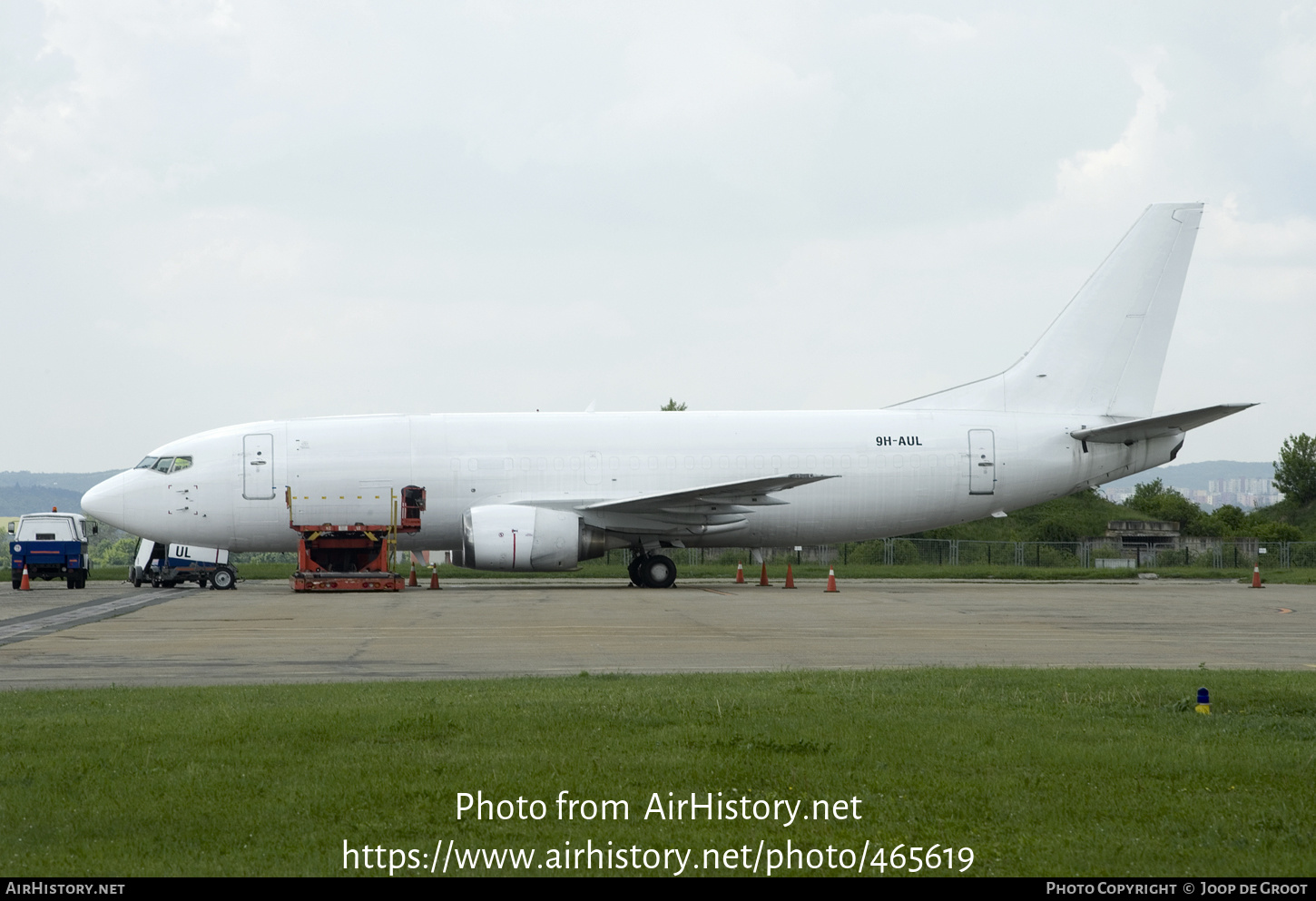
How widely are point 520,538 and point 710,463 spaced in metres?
4.82

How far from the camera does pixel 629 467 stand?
92.9ft

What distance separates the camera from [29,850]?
17.9ft

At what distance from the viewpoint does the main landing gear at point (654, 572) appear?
28.6 m

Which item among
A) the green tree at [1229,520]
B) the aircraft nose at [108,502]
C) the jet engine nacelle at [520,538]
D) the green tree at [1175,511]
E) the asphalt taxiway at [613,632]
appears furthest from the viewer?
the green tree at [1175,511]

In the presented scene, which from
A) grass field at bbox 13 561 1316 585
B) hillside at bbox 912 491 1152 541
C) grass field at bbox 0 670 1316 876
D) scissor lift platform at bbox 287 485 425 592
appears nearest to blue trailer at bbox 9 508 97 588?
grass field at bbox 13 561 1316 585

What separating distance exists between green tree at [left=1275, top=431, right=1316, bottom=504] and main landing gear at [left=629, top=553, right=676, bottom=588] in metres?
53.0

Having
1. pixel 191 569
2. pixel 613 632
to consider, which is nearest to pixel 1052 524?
pixel 191 569

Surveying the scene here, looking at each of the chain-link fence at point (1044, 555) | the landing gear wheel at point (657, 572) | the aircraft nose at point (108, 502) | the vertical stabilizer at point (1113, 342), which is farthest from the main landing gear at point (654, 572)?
the chain-link fence at point (1044, 555)

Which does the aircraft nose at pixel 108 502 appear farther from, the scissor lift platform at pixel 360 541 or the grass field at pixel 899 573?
the grass field at pixel 899 573

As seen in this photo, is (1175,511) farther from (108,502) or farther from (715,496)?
(108,502)

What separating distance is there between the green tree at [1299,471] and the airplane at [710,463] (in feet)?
148

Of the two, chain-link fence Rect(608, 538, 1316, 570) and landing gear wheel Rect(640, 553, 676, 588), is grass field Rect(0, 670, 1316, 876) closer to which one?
landing gear wheel Rect(640, 553, 676, 588)

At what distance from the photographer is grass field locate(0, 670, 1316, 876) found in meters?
5.52

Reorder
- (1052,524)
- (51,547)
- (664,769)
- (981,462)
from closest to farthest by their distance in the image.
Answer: (664,769) < (981,462) < (51,547) < (1052,524)
